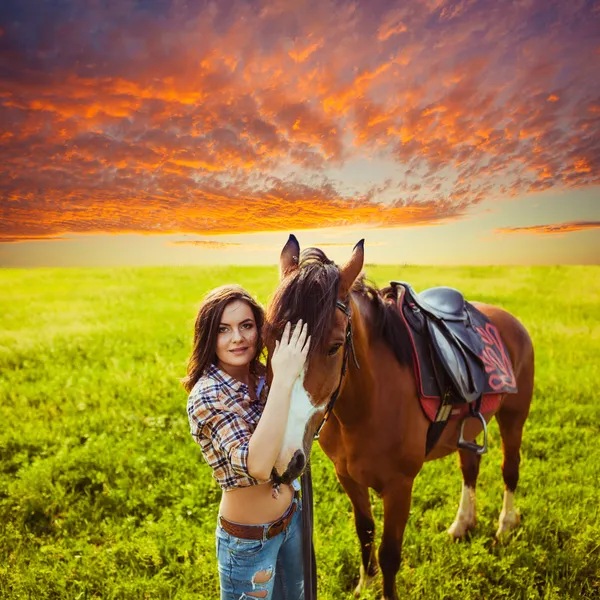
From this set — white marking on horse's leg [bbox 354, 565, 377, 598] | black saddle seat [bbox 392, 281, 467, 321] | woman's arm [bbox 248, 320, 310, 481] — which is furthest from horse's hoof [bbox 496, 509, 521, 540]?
woman's arm [bbox 248, 320, 310, 481]

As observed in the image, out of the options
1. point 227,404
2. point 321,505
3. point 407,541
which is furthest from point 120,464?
point 227,404

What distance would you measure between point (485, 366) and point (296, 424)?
2127 mm

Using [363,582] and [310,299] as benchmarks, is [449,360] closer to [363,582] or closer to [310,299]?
[310,299]

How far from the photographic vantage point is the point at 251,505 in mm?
1765

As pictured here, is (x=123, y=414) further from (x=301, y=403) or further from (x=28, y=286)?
(x=28, y=286)

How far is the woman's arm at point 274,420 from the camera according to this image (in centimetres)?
144

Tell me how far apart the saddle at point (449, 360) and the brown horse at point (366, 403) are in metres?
0.11

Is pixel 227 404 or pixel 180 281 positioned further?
pixel 180 281

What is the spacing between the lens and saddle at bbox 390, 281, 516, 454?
105 inches

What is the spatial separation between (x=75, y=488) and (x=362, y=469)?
3.27 meters

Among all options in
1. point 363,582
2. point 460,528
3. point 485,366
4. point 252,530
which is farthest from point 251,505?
point 460,528

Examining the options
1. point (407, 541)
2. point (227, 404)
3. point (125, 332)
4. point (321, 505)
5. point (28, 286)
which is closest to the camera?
point (227, 404)

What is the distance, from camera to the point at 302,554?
202 centimetres

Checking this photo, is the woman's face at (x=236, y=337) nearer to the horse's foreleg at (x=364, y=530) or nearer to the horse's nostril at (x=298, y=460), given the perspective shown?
the horse's nostril at (x=298, y=460)
